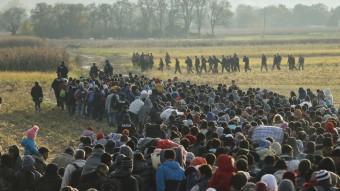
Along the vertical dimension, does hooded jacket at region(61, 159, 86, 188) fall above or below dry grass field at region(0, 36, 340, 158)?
above

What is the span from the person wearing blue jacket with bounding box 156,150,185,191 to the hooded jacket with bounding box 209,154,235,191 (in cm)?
81

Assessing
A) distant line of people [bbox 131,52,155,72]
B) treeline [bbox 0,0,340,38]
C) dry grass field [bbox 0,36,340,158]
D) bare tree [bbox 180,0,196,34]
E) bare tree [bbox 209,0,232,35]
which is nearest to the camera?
dry grass field [bbox 0,36,340,158]

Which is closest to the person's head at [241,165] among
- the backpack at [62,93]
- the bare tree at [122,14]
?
the backpack at [62,93]

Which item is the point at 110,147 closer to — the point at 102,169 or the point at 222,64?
the point at 102,169

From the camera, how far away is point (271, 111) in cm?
1908

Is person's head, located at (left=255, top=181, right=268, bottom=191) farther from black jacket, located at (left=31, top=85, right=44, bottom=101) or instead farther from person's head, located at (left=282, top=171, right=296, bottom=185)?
black jacket, located at (left=31, top=85, right=44, bottom=101)

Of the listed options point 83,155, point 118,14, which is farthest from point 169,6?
point 83,155

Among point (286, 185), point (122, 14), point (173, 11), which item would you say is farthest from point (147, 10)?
point (286, 185)

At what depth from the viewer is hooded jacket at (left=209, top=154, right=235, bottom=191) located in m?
9.03

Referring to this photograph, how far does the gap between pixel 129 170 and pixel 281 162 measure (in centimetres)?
241

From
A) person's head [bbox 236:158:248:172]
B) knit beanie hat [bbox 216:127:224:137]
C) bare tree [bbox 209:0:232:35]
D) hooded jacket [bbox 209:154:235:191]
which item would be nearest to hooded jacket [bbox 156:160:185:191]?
hooded jacket [bbox 209:154:235:191]

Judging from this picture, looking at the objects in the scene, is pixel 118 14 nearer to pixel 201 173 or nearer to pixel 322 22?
pixel 322 22

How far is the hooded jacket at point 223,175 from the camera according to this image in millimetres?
9031

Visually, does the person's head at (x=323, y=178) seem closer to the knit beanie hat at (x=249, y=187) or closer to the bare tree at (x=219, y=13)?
the knit beanie hat at (x=249, y=187)
